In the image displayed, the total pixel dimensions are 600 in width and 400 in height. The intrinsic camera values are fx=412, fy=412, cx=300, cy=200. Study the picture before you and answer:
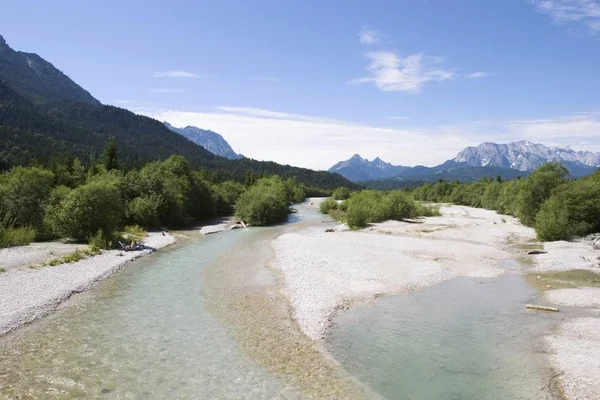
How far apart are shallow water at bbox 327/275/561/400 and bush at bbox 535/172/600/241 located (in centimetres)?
2901

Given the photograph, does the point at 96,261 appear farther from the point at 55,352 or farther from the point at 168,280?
the point at 55,352

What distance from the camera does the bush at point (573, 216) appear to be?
5012 centimetres

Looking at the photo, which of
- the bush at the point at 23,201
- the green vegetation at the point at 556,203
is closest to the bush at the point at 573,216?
the green vegetation at the point at 556,203

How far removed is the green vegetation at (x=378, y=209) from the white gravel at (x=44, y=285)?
127 ft

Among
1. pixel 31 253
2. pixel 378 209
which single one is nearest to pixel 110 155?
pixel 378 209

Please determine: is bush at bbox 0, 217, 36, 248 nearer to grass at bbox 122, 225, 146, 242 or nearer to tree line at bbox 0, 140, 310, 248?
tree line at bbox 0, 140, 310, 248

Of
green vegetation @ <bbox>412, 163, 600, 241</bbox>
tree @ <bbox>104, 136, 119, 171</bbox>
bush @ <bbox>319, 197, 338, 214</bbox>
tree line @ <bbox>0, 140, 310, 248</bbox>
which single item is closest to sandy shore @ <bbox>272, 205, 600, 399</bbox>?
green vegetation @ <bbox>412, 163, 600, 241</bbox>

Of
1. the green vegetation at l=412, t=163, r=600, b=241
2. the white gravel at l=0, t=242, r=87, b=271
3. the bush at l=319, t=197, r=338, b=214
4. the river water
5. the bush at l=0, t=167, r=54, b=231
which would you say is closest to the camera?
the river water

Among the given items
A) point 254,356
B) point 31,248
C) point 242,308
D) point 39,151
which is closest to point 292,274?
point 242,308

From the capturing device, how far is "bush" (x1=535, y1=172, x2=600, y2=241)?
5012cm

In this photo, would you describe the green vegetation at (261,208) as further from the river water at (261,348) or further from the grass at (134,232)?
the river water at (261,348)

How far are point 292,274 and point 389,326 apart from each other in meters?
11.2

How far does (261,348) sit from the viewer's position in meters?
17.4

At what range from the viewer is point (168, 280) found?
94.2ft
